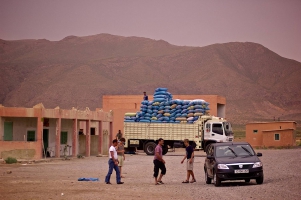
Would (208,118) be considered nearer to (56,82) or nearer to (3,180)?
(3,180)

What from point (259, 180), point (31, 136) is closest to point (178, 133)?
point (31, 136)

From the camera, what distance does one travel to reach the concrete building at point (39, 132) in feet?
124

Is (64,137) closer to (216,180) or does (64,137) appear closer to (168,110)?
(168,110)

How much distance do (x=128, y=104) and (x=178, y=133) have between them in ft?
73.3

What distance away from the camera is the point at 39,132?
1505 inches

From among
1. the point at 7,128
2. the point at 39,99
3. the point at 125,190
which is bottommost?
the point at 125,190

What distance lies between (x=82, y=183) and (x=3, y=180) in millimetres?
3279

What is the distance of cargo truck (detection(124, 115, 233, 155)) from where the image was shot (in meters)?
45.8

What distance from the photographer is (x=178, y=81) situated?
192 meters

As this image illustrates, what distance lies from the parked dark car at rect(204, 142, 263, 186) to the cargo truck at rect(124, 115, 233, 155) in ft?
75.6

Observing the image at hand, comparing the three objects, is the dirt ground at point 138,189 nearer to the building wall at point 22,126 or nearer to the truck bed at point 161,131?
the building wall at point 22,126

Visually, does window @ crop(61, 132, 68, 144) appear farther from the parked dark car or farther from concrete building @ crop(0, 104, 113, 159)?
the parked dark car

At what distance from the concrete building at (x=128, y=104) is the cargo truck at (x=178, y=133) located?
16.1m

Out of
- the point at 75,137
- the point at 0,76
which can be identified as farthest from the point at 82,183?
the point at 0,76
